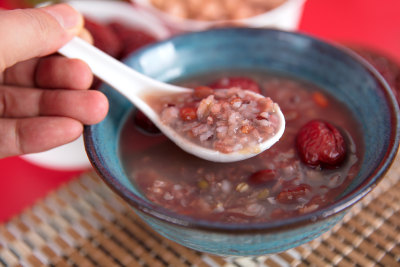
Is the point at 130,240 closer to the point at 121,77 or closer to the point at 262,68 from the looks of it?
the point at 121,77

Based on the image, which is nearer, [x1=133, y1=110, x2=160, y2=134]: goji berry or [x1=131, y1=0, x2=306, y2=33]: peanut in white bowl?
[x1=133, y1=110, x2=160, y2=134]: goji berry

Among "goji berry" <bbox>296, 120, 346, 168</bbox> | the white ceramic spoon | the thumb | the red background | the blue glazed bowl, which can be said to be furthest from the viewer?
the red background

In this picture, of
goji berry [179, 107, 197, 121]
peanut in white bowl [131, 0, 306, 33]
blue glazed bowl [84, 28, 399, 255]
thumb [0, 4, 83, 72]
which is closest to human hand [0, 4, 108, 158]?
thumb [0, 4, 83, 72]

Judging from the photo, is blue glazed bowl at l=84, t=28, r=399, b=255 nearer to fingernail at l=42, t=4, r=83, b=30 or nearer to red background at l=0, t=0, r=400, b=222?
fingernail at l=42, t=4, r=83, b=30

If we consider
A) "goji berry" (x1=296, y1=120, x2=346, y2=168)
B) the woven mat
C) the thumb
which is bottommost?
the woven mat

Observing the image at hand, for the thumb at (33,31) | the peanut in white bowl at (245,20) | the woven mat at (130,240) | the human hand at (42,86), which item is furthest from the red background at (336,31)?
the thumb at (33,31)

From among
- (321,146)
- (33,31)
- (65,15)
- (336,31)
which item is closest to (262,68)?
(321,146)

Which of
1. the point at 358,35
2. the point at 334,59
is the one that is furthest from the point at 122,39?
the point at 358,35
